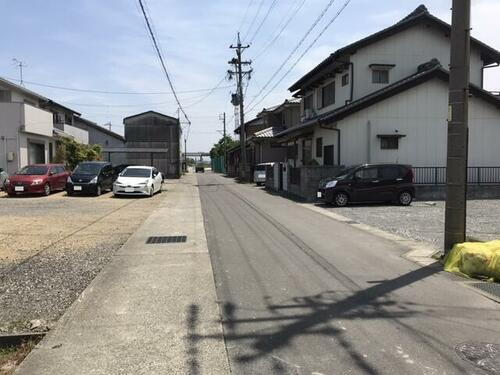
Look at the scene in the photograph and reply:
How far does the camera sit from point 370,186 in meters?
18.5

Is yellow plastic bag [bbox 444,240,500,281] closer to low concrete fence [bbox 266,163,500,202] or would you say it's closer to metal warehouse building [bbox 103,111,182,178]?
low concrete fence [bbox 266,163,500,202]

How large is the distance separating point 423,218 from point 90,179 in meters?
14.9

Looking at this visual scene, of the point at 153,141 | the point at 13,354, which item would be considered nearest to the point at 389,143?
the point at 13,354

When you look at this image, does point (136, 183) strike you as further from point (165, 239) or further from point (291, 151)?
point (291, 151)

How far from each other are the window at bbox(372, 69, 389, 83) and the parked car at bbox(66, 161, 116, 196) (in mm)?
14349

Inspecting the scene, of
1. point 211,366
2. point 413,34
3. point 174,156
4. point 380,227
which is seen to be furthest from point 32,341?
point 174,156

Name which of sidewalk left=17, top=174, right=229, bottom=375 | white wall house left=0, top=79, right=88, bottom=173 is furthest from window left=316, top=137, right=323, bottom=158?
sidewalk left=17, top=174, right=229, bottom=375

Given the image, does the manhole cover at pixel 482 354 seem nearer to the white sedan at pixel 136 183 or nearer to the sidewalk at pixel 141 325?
the sidewalk at pixel 141 325

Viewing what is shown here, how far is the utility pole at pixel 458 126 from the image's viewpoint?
8102 millimetres

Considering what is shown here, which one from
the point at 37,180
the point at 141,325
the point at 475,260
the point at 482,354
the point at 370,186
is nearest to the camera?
the point at 482,354

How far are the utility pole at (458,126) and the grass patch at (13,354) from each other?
6.52 metres

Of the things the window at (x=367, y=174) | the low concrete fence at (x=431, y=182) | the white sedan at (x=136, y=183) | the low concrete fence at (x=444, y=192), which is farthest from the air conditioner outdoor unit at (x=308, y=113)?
the window at (x=367, y=174)

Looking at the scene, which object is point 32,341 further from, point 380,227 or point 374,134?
point 374,134

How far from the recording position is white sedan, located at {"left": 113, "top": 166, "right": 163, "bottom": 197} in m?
22.3
